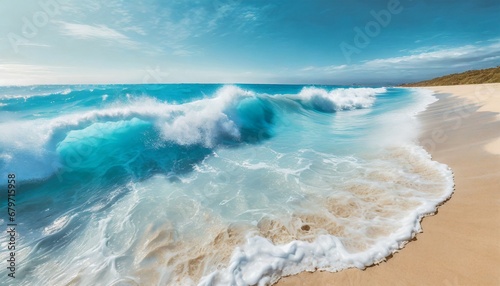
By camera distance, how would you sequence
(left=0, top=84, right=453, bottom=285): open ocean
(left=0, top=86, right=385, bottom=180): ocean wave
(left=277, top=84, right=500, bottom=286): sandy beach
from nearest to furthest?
(left=277, top=84, right=500, bottom=286): sandy beach → (left=0, top=84, right=453, bottom=285): open ocean → (left=0, top=86, right=385, bottom=180): ocean wave

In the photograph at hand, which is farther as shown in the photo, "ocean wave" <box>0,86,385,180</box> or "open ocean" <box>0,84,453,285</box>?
"ocean wave" <box>0,86,385,180</box>

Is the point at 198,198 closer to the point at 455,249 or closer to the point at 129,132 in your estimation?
the point at 455,249

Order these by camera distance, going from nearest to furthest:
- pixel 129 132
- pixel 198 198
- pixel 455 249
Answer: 1. pixel 455 249
2. pixel 198 198
3. pixel 129 132

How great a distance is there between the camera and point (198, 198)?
5.08 metres

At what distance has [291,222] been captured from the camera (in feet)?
13.1

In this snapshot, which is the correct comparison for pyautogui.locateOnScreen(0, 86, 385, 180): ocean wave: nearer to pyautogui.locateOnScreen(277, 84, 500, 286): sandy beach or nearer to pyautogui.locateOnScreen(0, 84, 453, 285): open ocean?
pyautogui.locateOnScreen(0, 84, 453, 285): open ocean

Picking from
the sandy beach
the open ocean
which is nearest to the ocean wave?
the open ocean

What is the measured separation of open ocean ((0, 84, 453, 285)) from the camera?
3195 millimetres

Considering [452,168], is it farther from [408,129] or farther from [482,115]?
[482,115]

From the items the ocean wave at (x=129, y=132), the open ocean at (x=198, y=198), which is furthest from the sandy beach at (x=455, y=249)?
the ocean wave at (x=129, y=132)

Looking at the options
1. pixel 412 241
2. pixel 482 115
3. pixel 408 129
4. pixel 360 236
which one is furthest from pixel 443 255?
pixel 482 115

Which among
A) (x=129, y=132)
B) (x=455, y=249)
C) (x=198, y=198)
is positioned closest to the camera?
(x=455, y=249)

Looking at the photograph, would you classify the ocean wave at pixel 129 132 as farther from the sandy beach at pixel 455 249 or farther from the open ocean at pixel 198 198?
the sandy beach at pixel 455 249

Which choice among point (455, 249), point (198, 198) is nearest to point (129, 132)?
point (198, 198)
